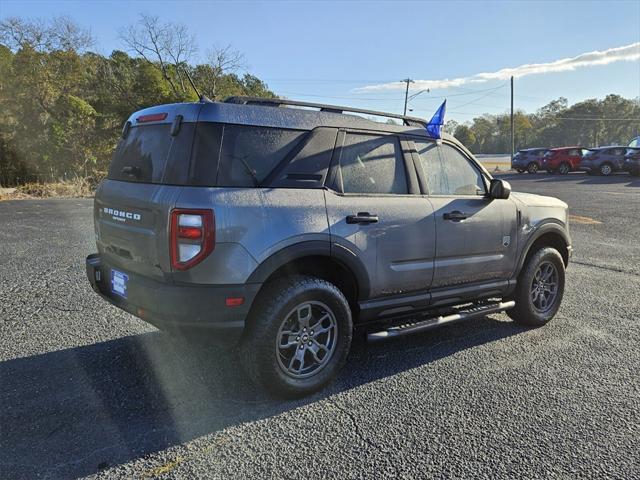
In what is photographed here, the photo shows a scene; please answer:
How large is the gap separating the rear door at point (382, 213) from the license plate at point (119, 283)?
4.76ft

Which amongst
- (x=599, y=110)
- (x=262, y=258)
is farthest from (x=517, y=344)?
(x=599, y=110)

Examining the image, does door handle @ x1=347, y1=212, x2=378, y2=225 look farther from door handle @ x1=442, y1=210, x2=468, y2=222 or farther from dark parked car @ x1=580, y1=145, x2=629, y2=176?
dark parked car @ x1=580, y1=145, x2=629, y2=176

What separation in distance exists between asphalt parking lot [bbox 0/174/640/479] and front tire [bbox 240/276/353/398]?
0.17 meters

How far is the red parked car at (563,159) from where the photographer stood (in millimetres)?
31594

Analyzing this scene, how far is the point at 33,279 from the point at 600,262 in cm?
833

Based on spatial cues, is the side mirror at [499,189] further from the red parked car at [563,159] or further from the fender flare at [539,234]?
the red parked car at [563,159]

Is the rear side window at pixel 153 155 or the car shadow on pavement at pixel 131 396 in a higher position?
the rear side window at pixel 153 155

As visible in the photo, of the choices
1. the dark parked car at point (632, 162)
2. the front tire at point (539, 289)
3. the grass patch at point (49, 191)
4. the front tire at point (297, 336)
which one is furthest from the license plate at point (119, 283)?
the dark parked car at point (632, 162)

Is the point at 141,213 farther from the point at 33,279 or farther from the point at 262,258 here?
the point at 33,279

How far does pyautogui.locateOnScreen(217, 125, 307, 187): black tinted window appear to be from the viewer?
3.12 m

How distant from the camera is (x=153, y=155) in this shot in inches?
133

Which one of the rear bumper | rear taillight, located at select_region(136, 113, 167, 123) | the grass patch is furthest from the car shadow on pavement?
the grass patch

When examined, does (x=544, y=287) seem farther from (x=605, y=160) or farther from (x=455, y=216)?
(x=605, y=160)

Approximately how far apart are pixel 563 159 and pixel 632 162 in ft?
16.4
